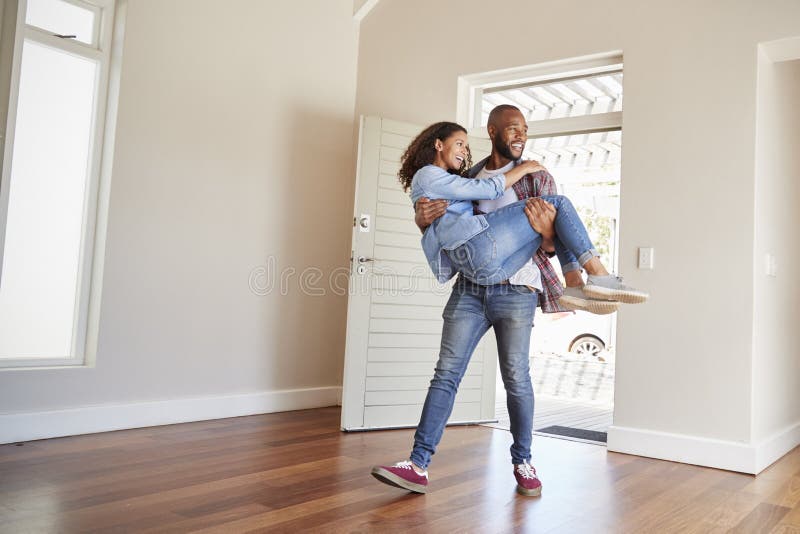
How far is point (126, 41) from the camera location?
3.58 meters

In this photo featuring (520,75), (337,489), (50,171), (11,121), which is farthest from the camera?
(520,75)

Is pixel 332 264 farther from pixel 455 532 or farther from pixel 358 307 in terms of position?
pixel 455 532

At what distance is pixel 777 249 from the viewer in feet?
12.2

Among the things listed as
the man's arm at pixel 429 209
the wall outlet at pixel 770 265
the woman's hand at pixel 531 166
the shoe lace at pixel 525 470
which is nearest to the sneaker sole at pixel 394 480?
the shoe lace at pixel 525 470

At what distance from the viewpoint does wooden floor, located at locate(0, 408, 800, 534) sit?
2143 mm

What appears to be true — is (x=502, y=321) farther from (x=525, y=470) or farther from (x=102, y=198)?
(x=102, y=198)

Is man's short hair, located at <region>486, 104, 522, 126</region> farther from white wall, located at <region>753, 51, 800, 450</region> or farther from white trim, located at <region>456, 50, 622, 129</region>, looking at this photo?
white trim, located at <region>456, 50, 622, 129</region>

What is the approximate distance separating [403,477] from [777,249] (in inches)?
102

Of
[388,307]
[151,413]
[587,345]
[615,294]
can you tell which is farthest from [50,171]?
[587,345]

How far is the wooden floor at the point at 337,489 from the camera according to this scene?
7.03 ft

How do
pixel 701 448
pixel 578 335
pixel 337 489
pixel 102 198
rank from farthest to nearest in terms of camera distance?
pixel 578 335, pixel 102 198, pixel 701 448, pixel 337 489

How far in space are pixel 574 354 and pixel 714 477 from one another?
5.07m

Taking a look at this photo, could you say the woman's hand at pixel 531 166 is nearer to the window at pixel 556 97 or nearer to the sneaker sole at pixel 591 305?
the sneaker sole at pixel 591 305

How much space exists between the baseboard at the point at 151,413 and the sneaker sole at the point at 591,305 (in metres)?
2.45
